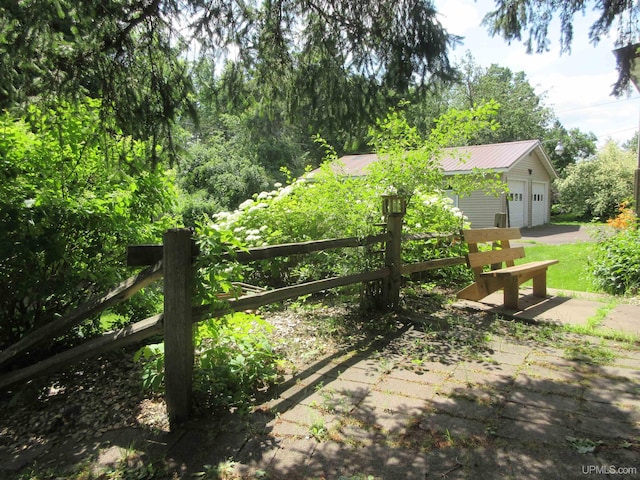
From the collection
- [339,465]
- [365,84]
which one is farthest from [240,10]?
[339,465]

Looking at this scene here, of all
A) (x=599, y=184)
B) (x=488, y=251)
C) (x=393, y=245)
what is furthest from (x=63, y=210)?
(x=599, y=184)

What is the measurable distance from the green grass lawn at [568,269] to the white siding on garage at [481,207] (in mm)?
7344

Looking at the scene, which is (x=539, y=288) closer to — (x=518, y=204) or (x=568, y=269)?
(x=568, y=269)

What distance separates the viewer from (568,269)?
8.52m

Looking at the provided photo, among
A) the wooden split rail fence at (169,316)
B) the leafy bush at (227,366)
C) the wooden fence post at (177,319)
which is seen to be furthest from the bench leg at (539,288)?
the wooden fence post at (177,319)

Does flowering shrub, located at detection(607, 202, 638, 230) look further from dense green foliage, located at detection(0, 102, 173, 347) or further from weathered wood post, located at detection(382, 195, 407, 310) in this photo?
dense green foliage, located at detection(0, 102, 173, 347)

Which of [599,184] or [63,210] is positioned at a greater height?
[599,184]

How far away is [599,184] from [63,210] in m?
30.6

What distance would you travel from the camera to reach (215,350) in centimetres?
316

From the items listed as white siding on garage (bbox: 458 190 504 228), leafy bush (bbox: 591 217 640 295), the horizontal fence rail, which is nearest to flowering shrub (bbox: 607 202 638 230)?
leafy bush (bbox: 591 217 640 295)

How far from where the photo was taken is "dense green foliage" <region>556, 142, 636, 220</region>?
25422 mm

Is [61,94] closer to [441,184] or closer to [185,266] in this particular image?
[185,266]

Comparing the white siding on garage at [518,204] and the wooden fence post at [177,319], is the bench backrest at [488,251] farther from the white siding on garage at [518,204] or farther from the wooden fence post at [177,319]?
the white siding on garage at [518,204]

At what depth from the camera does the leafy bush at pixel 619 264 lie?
241 inches
